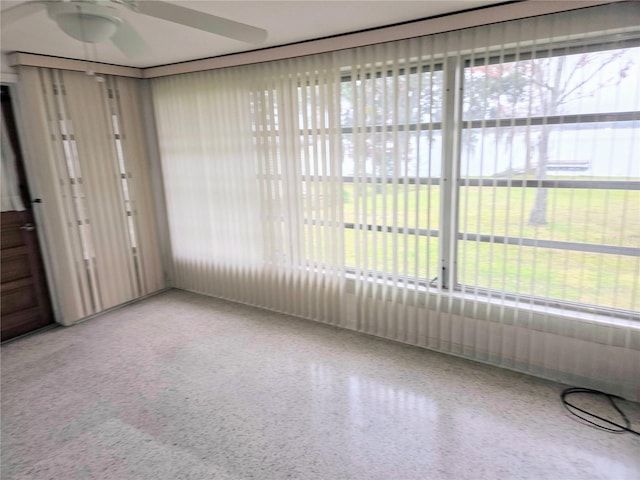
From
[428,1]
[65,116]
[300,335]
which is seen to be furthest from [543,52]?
[65,116]

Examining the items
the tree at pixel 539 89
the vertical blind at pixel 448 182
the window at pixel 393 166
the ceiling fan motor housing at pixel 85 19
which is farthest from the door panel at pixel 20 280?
the tree at pixel 539 89

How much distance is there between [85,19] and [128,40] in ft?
0.91

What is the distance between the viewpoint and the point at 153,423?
8.14ft

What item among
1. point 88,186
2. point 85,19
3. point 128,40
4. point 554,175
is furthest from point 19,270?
point 554,175

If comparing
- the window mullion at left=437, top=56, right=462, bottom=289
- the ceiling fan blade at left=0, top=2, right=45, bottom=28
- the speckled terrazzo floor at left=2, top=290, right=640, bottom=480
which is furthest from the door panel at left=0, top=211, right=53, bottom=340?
the window mullion at left=437, top=56, right=462, bottom=289

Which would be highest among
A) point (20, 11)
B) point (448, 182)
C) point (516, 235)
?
point (20, 11)

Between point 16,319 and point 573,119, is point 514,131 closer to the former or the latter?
point 573,119

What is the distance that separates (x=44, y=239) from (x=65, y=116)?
124 cm

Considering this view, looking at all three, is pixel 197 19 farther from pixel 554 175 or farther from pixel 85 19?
pixel 554 175

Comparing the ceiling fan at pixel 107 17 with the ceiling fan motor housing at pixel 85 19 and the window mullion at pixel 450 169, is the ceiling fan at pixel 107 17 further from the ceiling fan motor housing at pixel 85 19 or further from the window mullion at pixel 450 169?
the window mullion at pixel 450 169

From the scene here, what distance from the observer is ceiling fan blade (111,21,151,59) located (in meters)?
1.94

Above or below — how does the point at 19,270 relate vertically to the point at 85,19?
below

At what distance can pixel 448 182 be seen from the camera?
9.69 feet

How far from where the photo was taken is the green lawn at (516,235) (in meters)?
2.44
